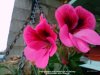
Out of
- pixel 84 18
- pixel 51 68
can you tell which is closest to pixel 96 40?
pixel 84 18

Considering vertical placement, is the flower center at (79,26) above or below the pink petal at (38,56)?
above

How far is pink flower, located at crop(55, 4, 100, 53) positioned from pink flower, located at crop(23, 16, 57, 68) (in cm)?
3

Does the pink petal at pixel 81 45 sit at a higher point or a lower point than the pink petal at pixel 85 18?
lower

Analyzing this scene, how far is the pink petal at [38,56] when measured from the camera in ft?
1.52

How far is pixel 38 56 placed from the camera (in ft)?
1.58

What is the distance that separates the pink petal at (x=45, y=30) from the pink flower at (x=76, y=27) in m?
0.02

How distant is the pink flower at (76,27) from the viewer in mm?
442

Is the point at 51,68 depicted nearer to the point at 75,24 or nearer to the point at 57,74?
the point at 57,74

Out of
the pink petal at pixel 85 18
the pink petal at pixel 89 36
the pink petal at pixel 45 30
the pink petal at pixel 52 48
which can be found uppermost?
the pink petal at pixel 85 18

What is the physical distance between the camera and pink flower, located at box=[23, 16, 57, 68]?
1.54 feet

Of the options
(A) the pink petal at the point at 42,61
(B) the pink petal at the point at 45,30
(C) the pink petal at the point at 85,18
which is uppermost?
(C) the pink petal at the point at 85,18

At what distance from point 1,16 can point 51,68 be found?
1.14 meters

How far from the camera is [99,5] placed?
0.69m

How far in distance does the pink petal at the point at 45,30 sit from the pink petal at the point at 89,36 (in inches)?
1.8
